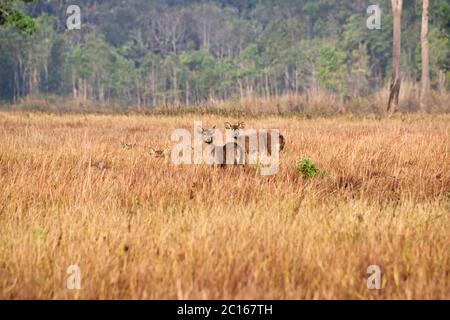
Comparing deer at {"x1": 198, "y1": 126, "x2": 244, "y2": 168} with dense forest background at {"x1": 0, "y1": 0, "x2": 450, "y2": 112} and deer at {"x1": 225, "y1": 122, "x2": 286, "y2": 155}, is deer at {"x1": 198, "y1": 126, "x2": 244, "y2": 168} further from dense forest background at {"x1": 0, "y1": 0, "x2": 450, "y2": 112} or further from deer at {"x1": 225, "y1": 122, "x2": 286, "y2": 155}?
dense forest background at {"x1": 0, "y1": 0, "x2": 450, "y2": 112}

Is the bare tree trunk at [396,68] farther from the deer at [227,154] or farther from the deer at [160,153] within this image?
the deer at [227,154]

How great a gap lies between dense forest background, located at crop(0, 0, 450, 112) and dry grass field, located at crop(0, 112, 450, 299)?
126 ft

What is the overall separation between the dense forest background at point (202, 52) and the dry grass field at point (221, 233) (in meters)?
38.5

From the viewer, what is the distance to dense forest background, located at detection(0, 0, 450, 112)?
51.7m

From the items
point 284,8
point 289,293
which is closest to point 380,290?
point 289,293

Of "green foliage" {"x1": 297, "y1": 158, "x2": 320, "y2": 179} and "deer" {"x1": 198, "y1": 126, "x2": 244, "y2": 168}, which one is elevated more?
"deer" {"x1": 198, "y1": 126, "x2": 244, "y2": 168}

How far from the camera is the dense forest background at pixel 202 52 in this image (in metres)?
51.7

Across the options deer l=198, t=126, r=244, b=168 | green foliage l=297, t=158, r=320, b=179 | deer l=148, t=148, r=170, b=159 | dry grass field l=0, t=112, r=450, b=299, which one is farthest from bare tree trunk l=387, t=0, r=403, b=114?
green foliage l=297, t=158, r=320, b=179

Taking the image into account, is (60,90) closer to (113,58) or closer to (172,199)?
(113,58)

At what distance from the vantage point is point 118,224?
4.28 m

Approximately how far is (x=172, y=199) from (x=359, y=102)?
821 inches

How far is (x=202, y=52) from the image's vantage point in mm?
63031

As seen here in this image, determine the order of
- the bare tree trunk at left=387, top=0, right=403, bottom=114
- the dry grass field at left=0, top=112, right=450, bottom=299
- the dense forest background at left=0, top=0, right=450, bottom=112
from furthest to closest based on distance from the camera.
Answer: the dense forest background at left=0, top=0, right=450, bottom=112, the bare tree trunk at left=387, top=0, right=403, bottom=114, the dry grass field at left=0, top=112, right=450, bottom=299

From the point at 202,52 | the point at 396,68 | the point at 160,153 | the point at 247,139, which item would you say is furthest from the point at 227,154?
the point at 202,52
